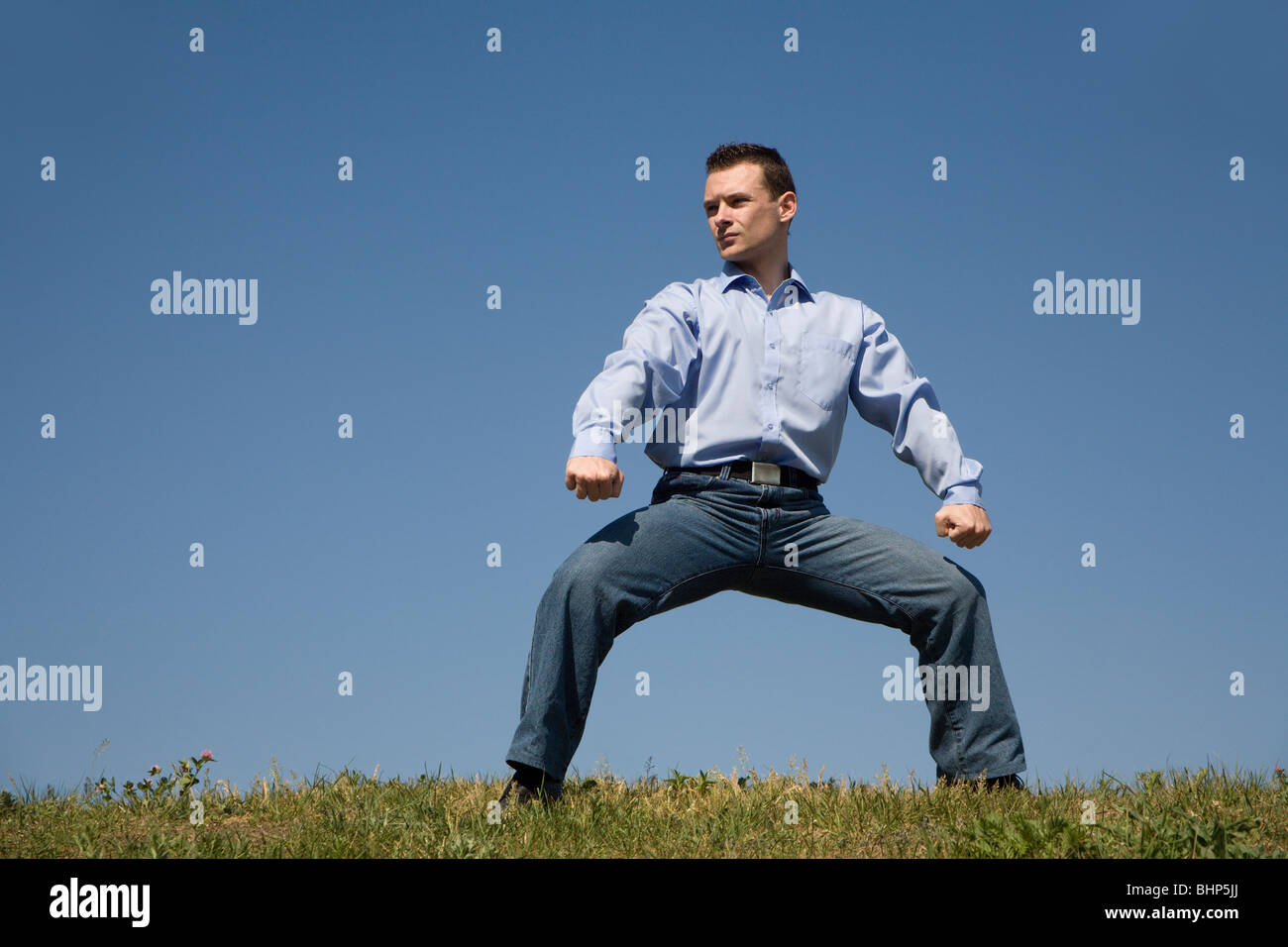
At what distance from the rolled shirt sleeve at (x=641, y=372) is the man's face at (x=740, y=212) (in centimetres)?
35

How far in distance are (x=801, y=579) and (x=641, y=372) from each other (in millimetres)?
1322

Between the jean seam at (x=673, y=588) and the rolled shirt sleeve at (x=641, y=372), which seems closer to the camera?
the rolled shirt sleeve at (x=641, y=372)

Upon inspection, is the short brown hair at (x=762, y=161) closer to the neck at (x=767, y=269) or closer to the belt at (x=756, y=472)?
the neck at (x=767, y=269)

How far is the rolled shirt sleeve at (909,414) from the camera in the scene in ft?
18.7

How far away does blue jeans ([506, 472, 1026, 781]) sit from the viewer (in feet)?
17.0

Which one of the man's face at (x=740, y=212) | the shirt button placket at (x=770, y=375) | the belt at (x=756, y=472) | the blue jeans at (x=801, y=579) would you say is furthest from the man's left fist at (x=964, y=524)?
the man's face at (x=740, y=212)

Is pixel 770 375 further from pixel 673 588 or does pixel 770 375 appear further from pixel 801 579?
pixel 673 588

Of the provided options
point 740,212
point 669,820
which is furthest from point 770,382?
point 669,820

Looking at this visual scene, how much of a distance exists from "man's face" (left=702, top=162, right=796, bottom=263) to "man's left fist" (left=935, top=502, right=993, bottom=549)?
173 cm
